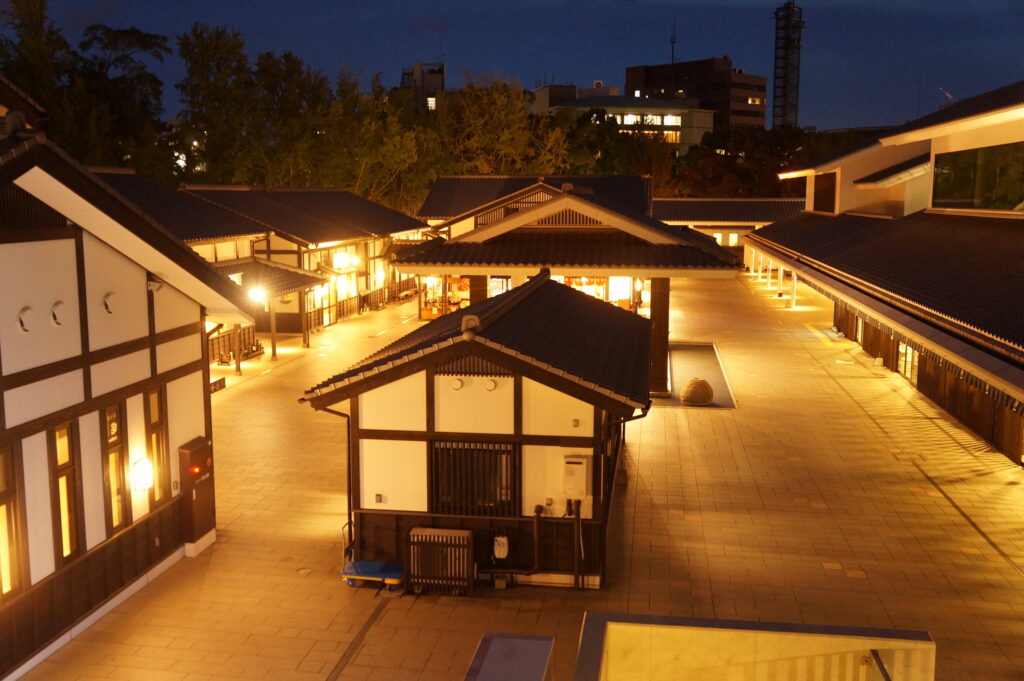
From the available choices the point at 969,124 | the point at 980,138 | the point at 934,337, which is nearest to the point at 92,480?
the point at 934,337

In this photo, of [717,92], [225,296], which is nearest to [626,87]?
[717,92]

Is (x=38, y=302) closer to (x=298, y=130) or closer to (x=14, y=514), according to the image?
(x=14, y=514)

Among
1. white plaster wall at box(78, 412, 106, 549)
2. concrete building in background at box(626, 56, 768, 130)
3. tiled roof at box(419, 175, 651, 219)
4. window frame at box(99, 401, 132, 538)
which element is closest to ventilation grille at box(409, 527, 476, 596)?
window frame at box(99, 401, 132, 538)

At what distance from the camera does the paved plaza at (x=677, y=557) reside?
9.25 m

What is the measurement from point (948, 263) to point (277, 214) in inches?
990

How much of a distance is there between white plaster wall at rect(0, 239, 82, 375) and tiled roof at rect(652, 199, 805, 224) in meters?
49.3

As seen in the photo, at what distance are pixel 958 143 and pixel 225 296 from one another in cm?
1501

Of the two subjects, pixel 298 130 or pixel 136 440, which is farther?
pixel 298 130

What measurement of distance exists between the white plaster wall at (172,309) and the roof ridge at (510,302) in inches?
→ 163

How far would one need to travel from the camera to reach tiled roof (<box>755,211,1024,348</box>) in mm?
10656

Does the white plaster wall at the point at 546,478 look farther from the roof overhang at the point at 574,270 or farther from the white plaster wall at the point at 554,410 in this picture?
the roof overhang at the point at 574,270

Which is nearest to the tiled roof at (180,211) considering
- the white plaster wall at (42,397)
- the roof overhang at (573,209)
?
the roof overhang at (573,209)

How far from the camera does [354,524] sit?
11.3m

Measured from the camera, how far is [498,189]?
40.2 meters
